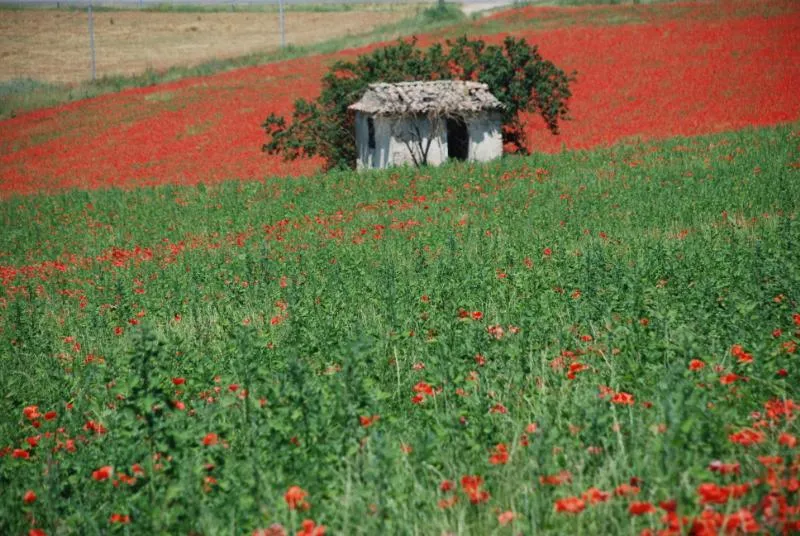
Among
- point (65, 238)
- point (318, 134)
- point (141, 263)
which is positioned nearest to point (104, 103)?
point (318, 134)

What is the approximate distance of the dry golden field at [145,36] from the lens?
222 feet

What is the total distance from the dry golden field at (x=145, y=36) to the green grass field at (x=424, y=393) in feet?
188

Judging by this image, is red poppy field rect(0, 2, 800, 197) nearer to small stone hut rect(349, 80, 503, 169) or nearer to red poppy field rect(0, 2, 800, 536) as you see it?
small stone hut rect(349, 80, 503, 169)

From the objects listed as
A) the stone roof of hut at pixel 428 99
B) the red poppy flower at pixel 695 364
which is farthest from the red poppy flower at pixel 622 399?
the stone roof of hut at pixel 428 99

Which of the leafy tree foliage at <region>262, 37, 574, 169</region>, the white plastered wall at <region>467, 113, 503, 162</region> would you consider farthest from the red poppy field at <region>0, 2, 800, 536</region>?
the leafy tree foliage at <region>262, 37, 574, 169</region>

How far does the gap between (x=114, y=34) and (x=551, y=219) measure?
7700 centimetres

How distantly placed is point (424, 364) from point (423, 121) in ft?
69.6

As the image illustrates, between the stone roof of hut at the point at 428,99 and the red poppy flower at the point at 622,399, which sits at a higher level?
the stone roof of hut at the point at 428,99

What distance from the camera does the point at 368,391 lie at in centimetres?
480

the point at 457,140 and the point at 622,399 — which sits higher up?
the point at 622,399

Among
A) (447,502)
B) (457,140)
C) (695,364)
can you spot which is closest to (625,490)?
(447,502)

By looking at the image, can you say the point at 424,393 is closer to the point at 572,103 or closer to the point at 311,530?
the point at 311,530

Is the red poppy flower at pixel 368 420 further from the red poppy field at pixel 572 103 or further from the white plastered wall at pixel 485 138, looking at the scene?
the red poppy field at pixel 572 103

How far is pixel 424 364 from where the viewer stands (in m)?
6.03
